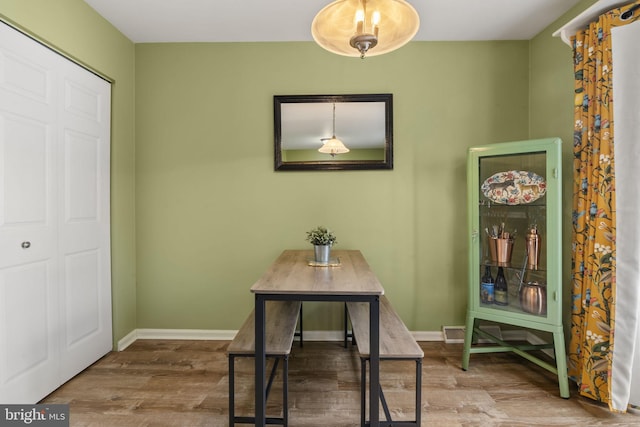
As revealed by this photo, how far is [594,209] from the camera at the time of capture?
1944mm

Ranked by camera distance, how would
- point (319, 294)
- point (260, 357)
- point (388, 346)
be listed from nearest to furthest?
1. point (319, 294)
2. point (260, 357)
3. point (388, 346)

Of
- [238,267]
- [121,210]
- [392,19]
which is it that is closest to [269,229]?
[238,267]

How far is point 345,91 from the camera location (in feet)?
9.16

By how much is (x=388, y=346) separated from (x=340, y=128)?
174 cm

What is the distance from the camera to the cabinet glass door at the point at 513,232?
2174 mm

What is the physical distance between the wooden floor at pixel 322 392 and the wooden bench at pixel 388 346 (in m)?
0.26

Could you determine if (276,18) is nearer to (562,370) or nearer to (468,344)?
(468,344)

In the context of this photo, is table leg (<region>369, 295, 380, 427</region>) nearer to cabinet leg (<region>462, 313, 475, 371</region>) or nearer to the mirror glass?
cabinet leg (<region>462, 313, 475, 371</region>)

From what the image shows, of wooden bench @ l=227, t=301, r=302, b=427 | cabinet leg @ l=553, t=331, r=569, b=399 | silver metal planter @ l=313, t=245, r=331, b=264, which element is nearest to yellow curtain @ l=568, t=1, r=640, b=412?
cabinet leg @ l=553, t=331, r=569, b=399

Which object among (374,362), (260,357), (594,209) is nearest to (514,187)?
(594,209)

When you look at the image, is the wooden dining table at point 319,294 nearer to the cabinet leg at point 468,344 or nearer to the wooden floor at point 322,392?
the wooden floor at point 322,392

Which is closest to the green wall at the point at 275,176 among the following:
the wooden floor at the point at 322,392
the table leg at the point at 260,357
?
the wooden floor at the point at 322,392

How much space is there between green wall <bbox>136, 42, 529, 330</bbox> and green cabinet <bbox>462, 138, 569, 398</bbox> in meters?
0.44

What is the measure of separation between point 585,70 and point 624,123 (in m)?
0.46
